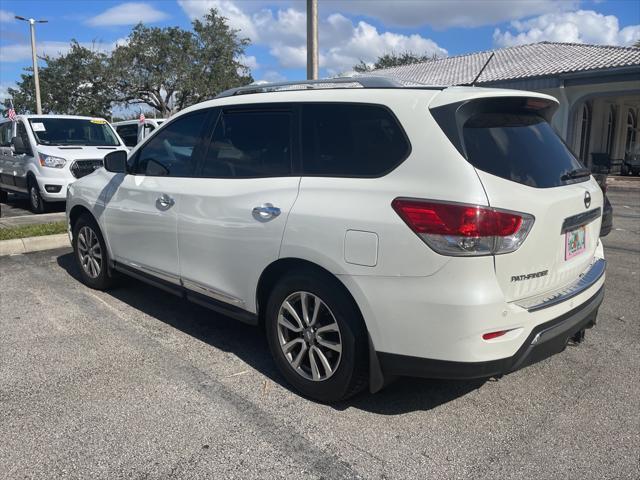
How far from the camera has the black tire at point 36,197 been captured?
408 inches

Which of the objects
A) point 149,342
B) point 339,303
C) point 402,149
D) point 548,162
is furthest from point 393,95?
point 149,342

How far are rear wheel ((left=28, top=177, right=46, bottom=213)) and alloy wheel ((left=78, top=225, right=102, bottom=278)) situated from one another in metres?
5.55

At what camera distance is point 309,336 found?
3.25 meters

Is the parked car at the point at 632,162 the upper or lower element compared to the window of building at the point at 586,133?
lower

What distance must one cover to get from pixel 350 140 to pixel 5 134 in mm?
11247

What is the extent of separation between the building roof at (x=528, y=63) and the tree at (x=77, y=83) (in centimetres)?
1844

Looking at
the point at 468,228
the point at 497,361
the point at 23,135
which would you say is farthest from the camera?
the point at 23,135

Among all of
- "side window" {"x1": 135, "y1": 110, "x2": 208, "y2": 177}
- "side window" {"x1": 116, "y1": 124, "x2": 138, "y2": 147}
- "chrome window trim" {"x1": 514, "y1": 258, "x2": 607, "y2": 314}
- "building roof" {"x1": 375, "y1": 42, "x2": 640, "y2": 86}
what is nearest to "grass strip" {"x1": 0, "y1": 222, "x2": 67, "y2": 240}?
"side window" {"x1": 135, "y1": 110, "x2": 208, "y2": 177}

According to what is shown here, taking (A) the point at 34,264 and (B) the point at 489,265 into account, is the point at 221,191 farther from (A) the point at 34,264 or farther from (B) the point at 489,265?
(A) the point at 34,264

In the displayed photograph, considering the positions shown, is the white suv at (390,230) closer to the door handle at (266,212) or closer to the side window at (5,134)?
the door handle at (266,212)

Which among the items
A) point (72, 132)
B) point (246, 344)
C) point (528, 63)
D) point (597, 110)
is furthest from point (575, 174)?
point (597, 110)

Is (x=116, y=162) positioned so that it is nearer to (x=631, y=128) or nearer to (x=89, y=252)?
(x=89, y=252)

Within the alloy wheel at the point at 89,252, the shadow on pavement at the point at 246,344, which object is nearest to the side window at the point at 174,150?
the alloy wheel at the point at 89,252

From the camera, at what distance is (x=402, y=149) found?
292cm
